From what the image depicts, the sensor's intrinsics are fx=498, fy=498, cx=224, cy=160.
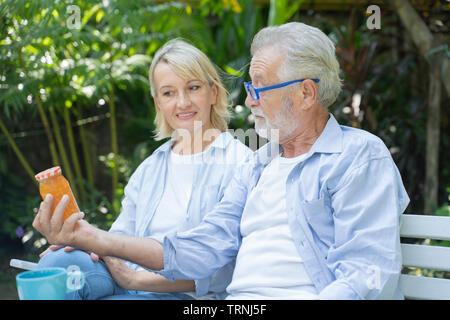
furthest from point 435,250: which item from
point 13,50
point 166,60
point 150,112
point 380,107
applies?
point 150,112

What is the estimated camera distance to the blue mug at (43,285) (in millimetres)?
1137

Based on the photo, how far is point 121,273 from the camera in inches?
66.9

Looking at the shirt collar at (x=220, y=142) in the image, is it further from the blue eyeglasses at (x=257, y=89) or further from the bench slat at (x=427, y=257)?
the bench slat at (x=427, y=257)

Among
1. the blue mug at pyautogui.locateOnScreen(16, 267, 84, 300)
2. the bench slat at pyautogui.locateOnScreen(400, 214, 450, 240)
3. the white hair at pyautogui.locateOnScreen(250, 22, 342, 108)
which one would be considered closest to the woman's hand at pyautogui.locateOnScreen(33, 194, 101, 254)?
the blue mug at pyautogui.locateOnScreen(16, 267, 84, 300)

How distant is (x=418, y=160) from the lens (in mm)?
3943

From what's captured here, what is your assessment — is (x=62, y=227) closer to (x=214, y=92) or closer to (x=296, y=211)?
(x=296, y=211)

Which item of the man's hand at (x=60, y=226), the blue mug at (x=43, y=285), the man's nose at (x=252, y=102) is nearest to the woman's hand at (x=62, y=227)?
the man's hand at (x=60, y=226)

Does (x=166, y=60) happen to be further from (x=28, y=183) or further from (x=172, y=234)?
(x=28, y=183)

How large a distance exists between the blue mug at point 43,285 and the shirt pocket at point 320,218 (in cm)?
69

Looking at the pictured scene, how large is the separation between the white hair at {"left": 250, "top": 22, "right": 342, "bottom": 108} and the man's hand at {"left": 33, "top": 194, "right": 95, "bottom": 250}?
74 cm

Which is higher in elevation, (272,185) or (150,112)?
(272,185)

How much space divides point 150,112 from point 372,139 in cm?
319

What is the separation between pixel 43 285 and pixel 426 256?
3.55ft
